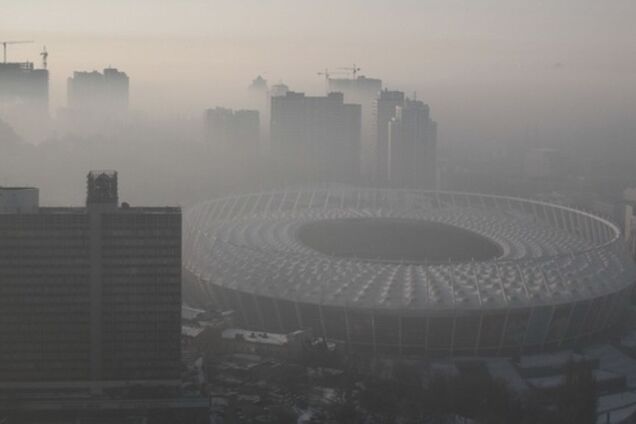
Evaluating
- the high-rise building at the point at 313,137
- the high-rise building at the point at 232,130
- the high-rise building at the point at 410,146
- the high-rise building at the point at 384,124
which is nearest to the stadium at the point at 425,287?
the high-rise building at the point at 232,130

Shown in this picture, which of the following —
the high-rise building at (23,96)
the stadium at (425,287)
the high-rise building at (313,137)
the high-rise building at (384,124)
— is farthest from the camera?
the high-rise building at (384,124)

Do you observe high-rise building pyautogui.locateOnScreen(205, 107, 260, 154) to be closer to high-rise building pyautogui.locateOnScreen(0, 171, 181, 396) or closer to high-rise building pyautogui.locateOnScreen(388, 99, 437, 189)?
high-rise building pyautogui.locateOnScreen(388, 99, 437, 189)

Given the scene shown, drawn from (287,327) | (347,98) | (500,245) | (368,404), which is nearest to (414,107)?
(347,98)

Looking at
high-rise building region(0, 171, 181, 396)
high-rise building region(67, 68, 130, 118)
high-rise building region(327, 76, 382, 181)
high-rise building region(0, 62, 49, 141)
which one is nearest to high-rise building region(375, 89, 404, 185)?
high-rise building region(327, 76, 382, 181)

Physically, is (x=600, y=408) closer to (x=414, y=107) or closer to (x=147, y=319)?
(x=147, y=319)

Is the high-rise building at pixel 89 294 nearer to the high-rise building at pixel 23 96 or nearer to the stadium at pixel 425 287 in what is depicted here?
the stadium at pixel 425 287

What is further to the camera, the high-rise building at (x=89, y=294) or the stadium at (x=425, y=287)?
the stadium at (x=425, y=287)

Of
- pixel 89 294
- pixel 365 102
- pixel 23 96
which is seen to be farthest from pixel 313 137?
pixel 89 294
